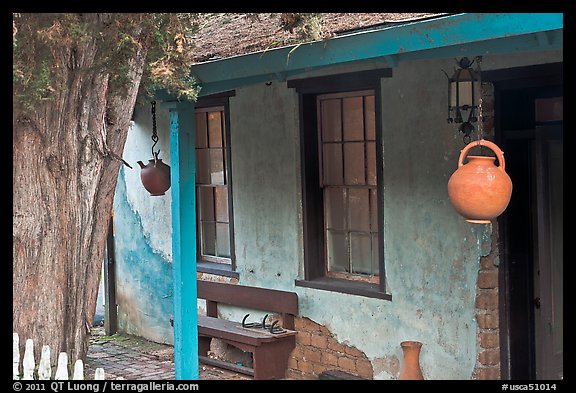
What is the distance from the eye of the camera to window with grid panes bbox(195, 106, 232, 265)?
975 centimetres

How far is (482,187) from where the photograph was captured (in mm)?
5730

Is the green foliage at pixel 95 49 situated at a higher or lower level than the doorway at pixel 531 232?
higher

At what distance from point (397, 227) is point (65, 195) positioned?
3550mm

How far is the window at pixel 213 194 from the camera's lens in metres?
9.65

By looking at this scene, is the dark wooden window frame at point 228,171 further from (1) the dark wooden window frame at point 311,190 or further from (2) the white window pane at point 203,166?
(1) the dark wooden window frame at point 311,190

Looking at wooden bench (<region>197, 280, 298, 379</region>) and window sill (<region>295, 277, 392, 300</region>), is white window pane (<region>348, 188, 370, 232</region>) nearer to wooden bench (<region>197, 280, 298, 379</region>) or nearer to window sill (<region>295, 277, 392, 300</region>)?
window sill (<region>295, 277, 392, 300</region>)

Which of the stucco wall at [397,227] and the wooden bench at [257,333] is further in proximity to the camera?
the wooden bench at [257,333]

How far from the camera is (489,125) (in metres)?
6.83

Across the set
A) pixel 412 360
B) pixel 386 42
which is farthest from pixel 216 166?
pixel 386 42

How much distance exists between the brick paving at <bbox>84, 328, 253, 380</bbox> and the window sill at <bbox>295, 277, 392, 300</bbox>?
1139 millimetres

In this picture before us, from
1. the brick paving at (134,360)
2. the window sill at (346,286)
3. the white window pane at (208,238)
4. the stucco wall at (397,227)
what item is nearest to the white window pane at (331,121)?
the stucco wall at (397,227)

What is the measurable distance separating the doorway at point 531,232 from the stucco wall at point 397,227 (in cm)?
23

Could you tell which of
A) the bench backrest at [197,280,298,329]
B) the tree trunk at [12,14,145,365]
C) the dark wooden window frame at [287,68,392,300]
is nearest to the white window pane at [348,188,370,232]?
the dark wooden window frame at [287,68,392,300]
